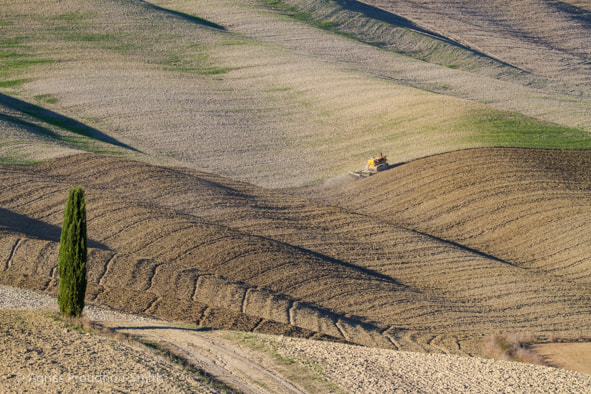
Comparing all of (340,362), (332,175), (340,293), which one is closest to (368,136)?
(332,175)

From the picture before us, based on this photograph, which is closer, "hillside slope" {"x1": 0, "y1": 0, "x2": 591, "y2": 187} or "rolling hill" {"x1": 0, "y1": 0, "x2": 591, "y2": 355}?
"rolling hill" {"x1": 0, "y1": 0, "x2": 591, "y2": 355}

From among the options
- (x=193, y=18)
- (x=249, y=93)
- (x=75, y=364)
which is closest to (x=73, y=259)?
(x=75, y=364)

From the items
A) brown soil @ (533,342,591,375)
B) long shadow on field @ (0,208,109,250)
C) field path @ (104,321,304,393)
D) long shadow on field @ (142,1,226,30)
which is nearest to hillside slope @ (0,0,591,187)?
long shadow on field @ (142,1,226,30)

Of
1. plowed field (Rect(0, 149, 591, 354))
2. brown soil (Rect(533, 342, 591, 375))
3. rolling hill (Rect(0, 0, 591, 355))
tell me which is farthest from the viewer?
rolling hill (Rect(0, 0, 591, 355))

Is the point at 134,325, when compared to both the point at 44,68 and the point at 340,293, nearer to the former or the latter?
the point at 340,293

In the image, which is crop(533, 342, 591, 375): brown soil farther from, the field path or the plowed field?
the field path

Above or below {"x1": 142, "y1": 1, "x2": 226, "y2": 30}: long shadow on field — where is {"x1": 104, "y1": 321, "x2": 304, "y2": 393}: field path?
below
